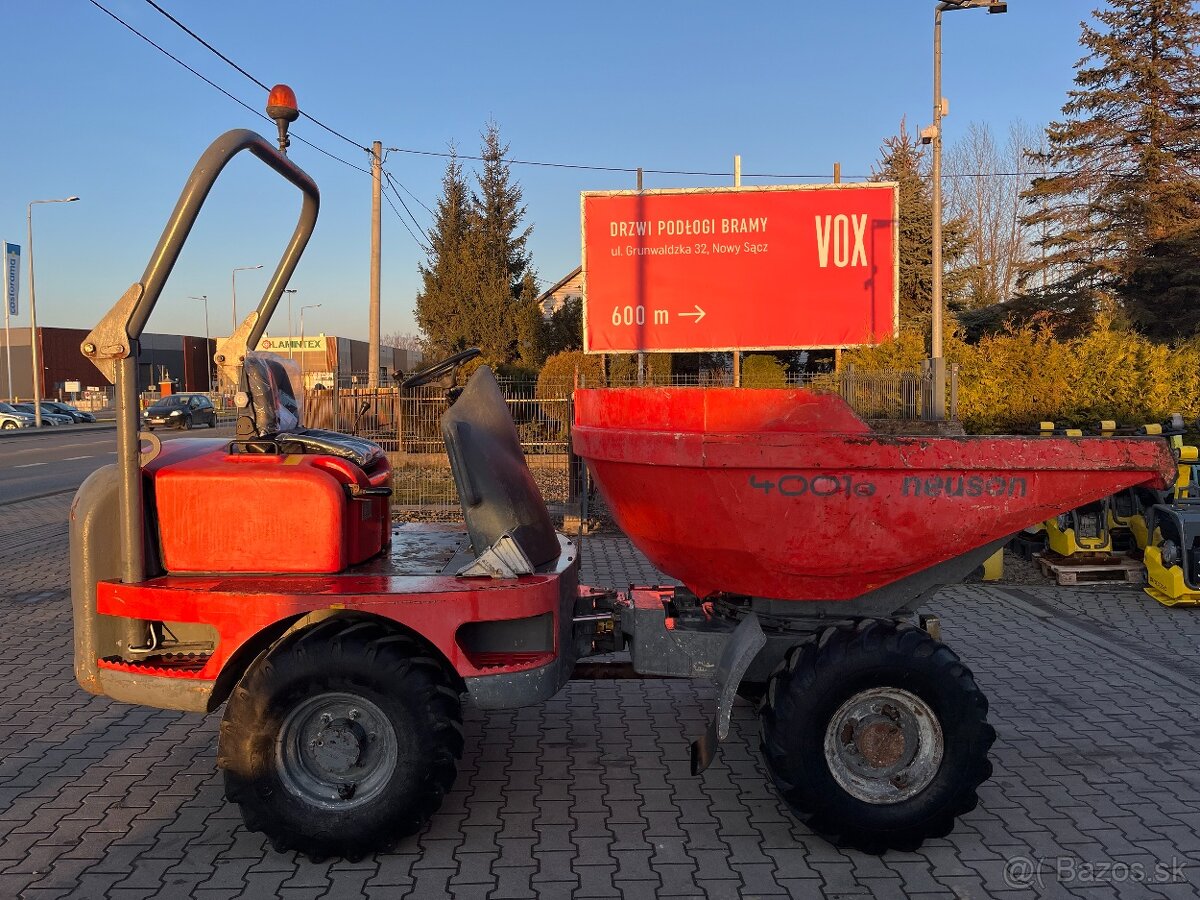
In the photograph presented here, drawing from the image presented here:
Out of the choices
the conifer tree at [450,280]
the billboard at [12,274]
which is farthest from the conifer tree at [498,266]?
the billboard at [12,274]

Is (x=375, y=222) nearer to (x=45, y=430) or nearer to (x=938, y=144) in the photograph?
(x=938, y=144)

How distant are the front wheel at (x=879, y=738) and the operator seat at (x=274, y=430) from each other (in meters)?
2.20

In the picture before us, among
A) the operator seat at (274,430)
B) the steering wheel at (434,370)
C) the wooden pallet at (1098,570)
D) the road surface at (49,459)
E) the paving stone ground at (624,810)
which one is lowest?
the paving stone ground at (624,810)

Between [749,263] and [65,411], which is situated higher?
[749,263]

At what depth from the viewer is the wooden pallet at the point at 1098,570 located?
782 centimetres

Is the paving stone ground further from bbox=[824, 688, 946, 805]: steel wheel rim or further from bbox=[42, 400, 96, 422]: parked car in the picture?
bbox=[42, 400, 96, 422]: parked car

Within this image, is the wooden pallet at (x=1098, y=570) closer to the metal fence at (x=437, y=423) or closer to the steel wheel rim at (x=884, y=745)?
the metal fence at (x=437, y=423)

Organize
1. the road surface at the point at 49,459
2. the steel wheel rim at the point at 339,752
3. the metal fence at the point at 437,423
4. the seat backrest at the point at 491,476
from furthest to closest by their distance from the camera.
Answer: the road surface at the point at 49,459, the metal fence at the point at 437,423, the seat backrest at the point at 491,476, the steel wheel rim at the point at 339,752

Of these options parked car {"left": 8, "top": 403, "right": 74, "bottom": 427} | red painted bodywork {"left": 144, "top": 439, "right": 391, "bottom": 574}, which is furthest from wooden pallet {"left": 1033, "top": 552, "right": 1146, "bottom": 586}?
parked car {"left": 8, "top": 403, "right": 74, "bottom": 427}

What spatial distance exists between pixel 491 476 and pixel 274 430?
110 cm

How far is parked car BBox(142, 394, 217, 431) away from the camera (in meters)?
35.1

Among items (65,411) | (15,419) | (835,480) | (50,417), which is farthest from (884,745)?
(65,411)

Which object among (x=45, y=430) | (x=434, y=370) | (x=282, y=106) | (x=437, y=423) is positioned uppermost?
(x=282, y=106)

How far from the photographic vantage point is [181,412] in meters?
35.7
